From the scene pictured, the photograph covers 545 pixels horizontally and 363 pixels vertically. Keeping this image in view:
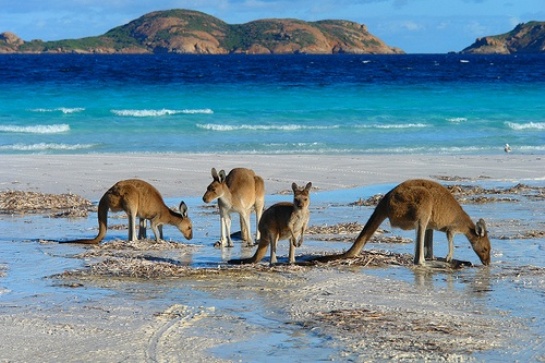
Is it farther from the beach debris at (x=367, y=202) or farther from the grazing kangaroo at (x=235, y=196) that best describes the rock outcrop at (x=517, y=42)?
the grazing kangaroo at (x=235, y=196)

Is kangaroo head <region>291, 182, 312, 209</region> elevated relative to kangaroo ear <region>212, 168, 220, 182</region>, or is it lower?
lower

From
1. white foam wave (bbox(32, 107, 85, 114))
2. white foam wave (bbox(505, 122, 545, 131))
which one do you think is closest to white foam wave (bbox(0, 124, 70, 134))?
white foam wave (bbox(32, 107, 85, 114))

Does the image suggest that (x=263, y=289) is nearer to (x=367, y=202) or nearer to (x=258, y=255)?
(x=258, y=255)

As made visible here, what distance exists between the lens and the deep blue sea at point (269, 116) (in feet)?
70.9

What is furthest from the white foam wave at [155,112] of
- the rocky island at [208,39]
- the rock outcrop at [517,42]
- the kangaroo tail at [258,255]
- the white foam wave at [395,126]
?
the rock outcrop at [517,42]

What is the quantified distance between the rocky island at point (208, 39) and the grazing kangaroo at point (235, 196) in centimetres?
12239

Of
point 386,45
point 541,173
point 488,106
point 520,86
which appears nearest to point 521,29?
point 386,45

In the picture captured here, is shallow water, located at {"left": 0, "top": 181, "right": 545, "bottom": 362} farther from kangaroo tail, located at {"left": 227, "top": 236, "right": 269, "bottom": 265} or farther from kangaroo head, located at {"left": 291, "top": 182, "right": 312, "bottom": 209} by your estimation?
kangaroo head, located at {"left": 291, "top": 182, "right": 312, "bottom": 209}

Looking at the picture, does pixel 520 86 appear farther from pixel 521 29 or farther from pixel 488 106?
pixel 521 29

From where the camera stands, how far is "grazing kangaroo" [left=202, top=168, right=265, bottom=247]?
29.7 ft

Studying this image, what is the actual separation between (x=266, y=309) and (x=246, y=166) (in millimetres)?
9630

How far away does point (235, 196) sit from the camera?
9.20 metres

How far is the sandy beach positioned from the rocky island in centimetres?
12363

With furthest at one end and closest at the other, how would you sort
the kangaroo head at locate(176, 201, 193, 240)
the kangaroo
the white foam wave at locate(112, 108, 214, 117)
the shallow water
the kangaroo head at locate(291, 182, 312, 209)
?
the white foam wave at locate(112, 108, 214, 117)
the kangaroo head at locate(176, 201, 193, 240)
the kangaroo
the kangaroo head at locate(291, 182, 312, 209)
the shallow water
